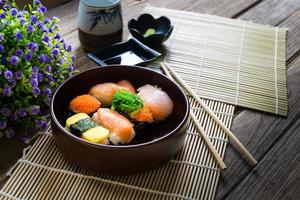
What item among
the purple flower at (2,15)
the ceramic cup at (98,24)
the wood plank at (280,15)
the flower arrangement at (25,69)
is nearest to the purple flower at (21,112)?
the flower arrangement at (25,69)

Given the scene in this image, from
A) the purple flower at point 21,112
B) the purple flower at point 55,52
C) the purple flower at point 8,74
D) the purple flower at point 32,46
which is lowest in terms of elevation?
the purple flower at point 21,112

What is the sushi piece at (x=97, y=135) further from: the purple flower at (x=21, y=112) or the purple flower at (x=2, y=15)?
the purple flower at (x=2, y=15)

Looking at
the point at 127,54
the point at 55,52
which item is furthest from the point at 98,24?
the point at 55,52

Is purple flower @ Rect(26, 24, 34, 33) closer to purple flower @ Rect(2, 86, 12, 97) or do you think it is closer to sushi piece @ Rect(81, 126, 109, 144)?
purple flower @ Rect(2, 86, 12, 97)

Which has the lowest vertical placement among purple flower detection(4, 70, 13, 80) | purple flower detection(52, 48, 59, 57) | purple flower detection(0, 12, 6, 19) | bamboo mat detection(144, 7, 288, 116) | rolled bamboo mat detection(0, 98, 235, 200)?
bamboo mat detection(144, 7, 288, 116)

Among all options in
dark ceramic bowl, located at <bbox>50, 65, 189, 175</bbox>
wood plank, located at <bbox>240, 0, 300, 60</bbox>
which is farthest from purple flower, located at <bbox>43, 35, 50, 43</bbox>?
wood plank, located at <bbox>240, 0, 300, 60</bbox>

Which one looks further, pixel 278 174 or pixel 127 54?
pixel 127 54

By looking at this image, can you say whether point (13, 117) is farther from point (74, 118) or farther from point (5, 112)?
point (74, 118)
